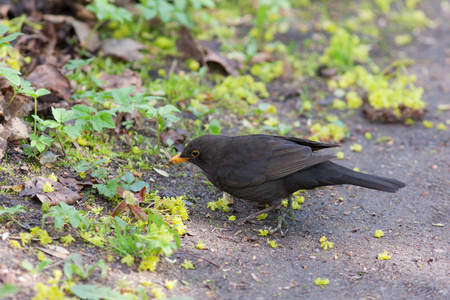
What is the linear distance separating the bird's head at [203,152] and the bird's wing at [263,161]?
107mm

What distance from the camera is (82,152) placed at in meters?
5.11

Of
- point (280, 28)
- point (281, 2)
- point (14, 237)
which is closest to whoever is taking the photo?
point (14, 237)

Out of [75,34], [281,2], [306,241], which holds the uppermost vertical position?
[281,2]

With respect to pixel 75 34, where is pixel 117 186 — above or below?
below

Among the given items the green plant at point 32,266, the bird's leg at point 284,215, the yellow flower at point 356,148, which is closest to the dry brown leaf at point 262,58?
the yellow flower at point 356,148

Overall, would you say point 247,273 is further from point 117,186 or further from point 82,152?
point 82,152

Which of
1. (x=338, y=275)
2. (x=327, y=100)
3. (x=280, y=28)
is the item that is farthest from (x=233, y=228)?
(x=280, y=28)

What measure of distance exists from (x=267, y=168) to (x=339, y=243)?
1012 millimetres

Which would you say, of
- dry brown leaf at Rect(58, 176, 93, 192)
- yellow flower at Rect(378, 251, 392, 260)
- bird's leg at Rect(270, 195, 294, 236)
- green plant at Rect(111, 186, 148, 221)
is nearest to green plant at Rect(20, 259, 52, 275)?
green plant at Rect(111, 186, 148, 221)

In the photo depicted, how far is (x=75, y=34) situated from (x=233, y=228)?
4164mm

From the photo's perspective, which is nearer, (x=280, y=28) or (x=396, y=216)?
(x=396, y=216)

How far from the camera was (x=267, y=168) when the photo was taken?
4941 millimetres

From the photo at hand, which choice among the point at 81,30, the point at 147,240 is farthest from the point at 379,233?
the point at 81,30

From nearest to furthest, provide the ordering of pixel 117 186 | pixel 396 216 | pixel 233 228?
pixel 117 186, pixel 233 228, pixel 396 216
